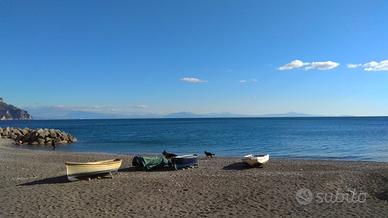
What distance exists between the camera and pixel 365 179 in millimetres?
18453

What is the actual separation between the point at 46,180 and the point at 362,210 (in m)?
14.2

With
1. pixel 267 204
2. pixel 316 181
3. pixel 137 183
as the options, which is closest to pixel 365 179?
pixel 316 181

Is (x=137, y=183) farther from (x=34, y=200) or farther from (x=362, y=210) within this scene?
(x=362, y=210)

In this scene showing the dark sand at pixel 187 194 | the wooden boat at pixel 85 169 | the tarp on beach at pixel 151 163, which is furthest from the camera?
the tarp on beach at pixel 151 163
